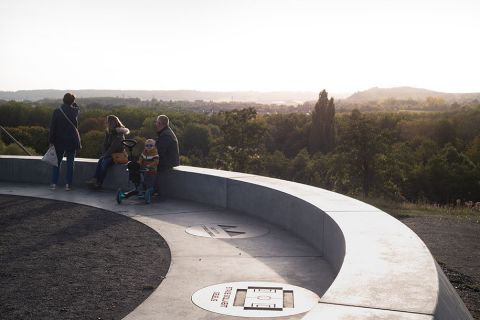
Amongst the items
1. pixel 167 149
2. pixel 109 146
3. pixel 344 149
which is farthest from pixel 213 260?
pixel 344 149

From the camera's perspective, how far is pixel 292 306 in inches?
200

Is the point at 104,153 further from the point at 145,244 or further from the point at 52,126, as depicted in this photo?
the point at 145,244

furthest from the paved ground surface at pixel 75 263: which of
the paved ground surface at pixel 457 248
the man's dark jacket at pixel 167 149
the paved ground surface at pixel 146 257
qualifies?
the paved ground surface at pixel 457 248

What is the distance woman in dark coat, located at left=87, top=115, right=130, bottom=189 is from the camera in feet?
37.4

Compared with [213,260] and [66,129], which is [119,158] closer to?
[66,129]

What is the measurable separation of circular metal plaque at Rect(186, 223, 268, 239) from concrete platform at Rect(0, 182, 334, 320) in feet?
0.51

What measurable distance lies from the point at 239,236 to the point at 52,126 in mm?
5650

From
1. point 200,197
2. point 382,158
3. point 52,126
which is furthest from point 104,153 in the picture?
point 382,158

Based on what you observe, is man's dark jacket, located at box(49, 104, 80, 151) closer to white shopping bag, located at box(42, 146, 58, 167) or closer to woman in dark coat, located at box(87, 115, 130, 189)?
white shopping bag, located at box(42, 146, 58, 167)

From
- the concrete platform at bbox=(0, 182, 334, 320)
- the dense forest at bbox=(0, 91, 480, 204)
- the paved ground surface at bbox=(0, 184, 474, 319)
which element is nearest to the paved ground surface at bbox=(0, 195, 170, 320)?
the paved ground surface at bbox=(0, 184, 474, 319)

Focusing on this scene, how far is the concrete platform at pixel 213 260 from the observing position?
5129 mm

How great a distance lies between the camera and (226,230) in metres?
8.21

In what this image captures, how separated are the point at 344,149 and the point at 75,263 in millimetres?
42593

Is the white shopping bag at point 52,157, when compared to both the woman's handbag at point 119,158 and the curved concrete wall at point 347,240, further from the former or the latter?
the woman's handbag at point 119,158
